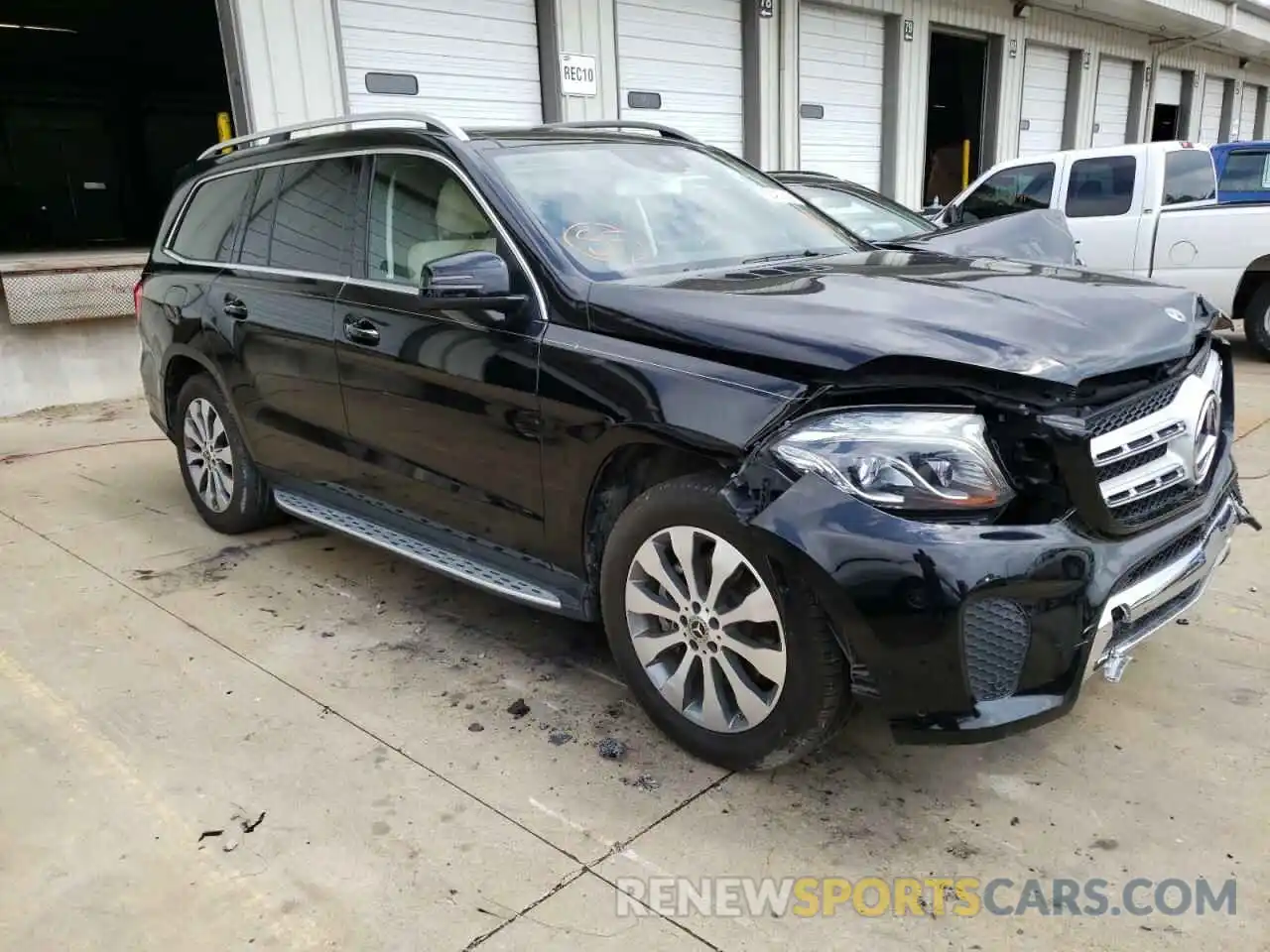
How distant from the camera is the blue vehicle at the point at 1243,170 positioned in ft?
33.5

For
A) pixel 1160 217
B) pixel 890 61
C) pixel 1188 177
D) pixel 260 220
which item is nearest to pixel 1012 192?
pixel 1160 217

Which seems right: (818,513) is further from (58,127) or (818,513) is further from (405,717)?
(58,127)

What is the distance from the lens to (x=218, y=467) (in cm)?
475

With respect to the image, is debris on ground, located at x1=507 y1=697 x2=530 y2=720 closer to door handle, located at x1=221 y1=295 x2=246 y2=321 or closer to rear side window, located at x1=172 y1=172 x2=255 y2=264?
door handle, located at x1=221 y1=295 x2=246 y2=321

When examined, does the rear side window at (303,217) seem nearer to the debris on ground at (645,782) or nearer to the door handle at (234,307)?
the door handle at (234,307)

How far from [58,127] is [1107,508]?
78.2ft

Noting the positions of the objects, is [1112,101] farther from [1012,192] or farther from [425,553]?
[425,553]

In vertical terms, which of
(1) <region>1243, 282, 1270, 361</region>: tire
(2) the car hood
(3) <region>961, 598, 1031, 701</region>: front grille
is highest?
(2) the car hood

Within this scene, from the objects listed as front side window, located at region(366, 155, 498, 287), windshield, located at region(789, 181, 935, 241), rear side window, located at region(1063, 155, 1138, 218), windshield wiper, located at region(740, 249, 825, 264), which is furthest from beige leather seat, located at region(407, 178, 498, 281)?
rear side window, located at region(1063, 155, 1138, 218)

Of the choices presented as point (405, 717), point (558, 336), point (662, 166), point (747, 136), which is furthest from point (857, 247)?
point (747, 136)

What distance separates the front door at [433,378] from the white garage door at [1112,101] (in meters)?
19.8

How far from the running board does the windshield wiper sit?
131 centimetres

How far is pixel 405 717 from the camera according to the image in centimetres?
308

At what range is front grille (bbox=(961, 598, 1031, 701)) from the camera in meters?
2.17
